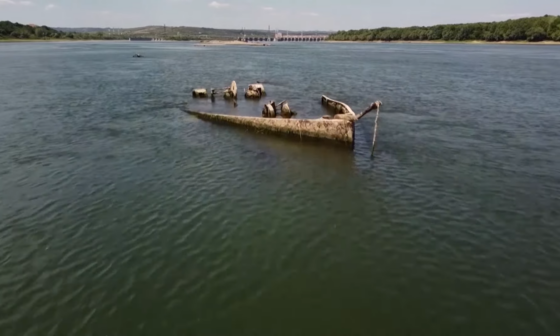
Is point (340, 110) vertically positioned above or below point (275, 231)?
above

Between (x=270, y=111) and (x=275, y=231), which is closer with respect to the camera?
(x=275, y=231)

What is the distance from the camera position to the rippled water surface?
1198cm

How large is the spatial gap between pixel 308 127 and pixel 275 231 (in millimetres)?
14063

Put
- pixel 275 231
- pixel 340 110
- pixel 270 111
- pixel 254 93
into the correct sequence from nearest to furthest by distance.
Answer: pixel 275 231 → pixel 270 111 → pixel 340 110 → pixel 254 93

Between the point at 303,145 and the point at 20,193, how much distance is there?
17.2 metres

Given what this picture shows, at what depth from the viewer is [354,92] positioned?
51.8m

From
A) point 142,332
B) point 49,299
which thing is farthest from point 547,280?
point 49,299

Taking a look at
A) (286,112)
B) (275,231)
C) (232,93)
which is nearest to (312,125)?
(286,112)

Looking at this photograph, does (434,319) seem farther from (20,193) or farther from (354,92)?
(354,92)

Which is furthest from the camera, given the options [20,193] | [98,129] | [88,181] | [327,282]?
[98,129]

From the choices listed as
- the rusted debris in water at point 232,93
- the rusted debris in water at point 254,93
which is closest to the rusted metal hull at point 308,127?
the rusted debris in water at point 232,93

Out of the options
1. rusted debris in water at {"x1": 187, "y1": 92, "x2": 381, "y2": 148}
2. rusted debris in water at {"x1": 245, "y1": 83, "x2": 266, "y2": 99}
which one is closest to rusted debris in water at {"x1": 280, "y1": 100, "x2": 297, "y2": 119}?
rusted debris in water at {"x1": 187, "y1": 92, "x2": 381, "y2": 148}

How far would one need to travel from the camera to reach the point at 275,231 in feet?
54.2

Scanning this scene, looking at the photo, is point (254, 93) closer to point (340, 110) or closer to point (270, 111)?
point (270, 111)
